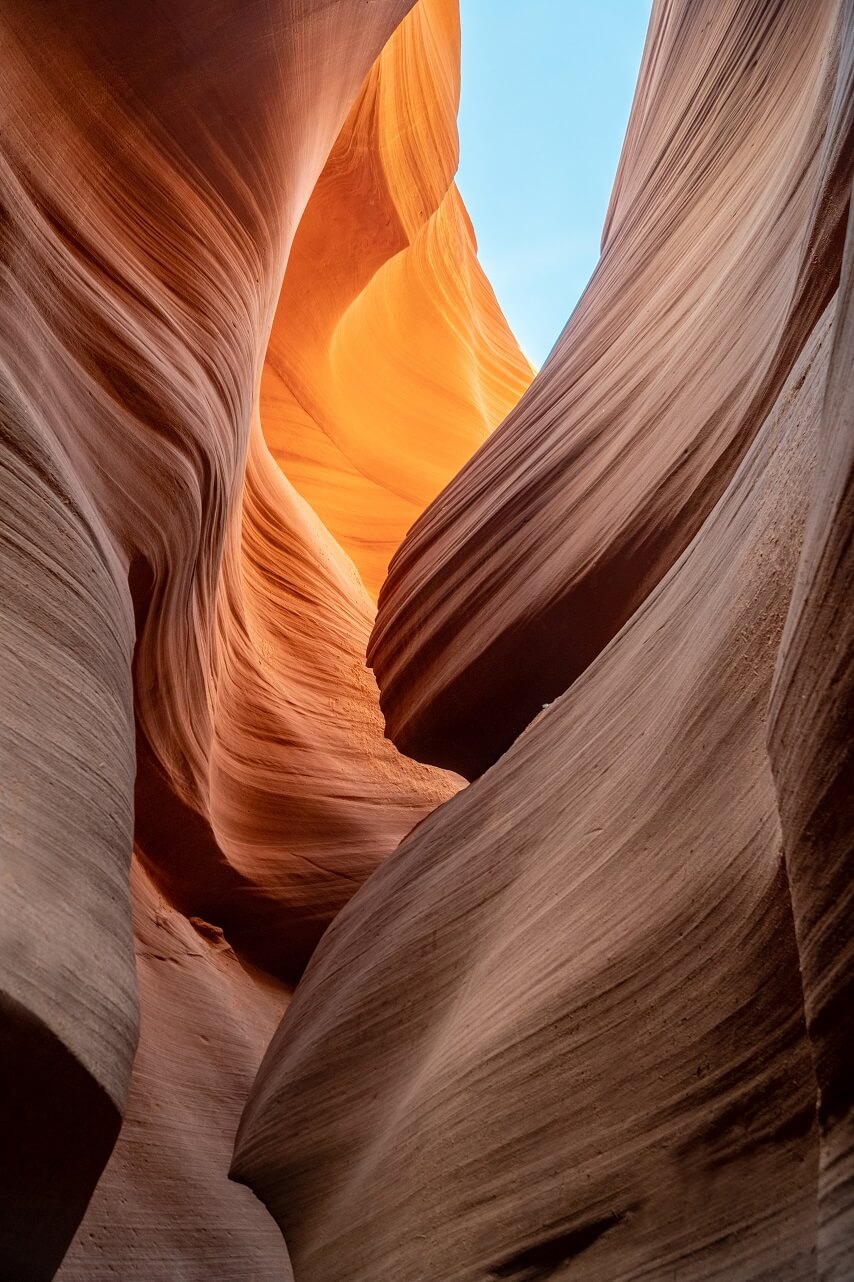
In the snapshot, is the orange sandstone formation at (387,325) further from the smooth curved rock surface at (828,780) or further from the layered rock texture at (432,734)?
the smooth curved rock surface at (828,780)

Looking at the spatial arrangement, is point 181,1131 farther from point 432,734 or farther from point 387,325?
point 387,325

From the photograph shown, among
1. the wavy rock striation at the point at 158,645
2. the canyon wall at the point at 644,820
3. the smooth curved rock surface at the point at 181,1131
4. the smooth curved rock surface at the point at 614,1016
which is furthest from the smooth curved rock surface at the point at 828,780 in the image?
the smooth curved rock surface at the point at 181,1131

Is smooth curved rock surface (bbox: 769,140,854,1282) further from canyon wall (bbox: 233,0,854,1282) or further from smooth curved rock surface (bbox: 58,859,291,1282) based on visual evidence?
smooth curved rock surface (bbox: 58,859,291,1282)

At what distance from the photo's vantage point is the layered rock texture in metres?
1.36

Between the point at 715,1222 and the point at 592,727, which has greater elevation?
the point at 592,727

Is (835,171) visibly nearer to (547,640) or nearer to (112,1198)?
(547,640)

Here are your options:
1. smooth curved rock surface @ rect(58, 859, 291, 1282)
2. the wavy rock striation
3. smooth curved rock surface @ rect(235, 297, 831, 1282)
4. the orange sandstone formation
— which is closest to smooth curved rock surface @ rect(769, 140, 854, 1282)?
smooth curved rock surface @ rect(235, 297, 831, 1282)

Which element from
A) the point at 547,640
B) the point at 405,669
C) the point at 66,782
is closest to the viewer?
the point at 66,782

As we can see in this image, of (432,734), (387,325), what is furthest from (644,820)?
(387,325)

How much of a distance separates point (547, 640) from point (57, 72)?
5.18 feet

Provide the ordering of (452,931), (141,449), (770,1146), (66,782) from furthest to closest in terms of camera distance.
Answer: (141,449) → (452,931) → (66,782) → (770,1146)

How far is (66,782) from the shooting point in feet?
5.67

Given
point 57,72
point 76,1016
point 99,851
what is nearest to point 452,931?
point 99,851

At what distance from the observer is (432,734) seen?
10.3ft
